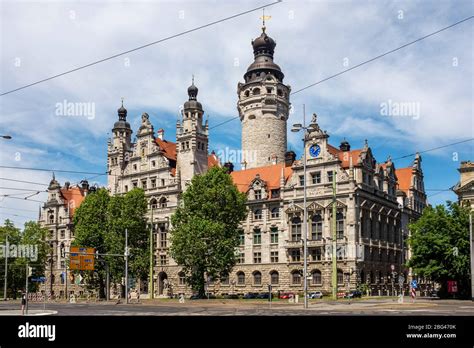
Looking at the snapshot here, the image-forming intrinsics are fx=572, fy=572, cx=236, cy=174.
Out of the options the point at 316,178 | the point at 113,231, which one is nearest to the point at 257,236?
the point at 316,178

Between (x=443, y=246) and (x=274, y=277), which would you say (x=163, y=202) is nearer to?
(x=274, y=277)

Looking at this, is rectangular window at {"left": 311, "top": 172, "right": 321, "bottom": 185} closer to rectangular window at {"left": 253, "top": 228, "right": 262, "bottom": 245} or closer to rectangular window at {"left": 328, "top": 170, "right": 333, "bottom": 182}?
rectangular window at {"left": 328, "top": 170, "right": 333, "bottom": 182}

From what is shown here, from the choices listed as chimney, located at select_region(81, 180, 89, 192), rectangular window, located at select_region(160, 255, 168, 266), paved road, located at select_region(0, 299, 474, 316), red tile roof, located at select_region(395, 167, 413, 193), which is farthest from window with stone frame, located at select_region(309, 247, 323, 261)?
chimney, located at select_region(81, 180, 89, 192)

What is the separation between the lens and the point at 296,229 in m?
74.2

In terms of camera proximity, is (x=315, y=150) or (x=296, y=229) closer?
(x=315, y=150)

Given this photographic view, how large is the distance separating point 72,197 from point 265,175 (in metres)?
44.0

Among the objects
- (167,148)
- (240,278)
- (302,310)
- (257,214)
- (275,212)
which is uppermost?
(167,148)

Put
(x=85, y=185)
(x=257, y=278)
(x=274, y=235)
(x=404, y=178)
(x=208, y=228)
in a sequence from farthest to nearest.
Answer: (x=85, y=185) → (x=404, y=178) → (x=257, y=278) → (x=274, y=235) → (x=208, y=228)

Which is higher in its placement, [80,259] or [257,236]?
[257,236]

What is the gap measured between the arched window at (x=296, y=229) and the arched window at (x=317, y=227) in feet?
6.64

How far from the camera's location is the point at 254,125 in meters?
94.1
